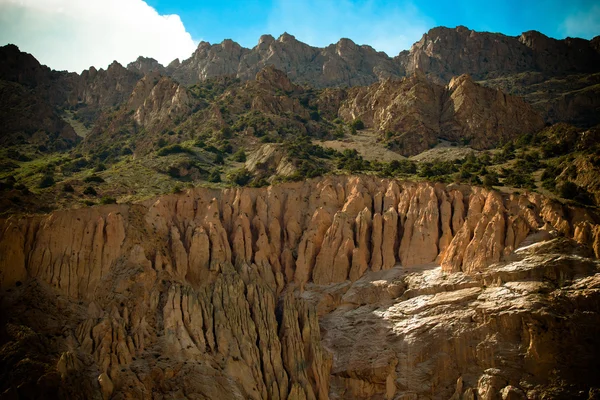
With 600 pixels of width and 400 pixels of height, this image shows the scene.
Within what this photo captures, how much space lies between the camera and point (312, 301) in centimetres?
4619

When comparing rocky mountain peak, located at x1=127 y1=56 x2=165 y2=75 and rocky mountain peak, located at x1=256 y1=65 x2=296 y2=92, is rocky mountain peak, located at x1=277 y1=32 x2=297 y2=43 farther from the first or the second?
rocky mountain peak, located at x1=256 y1=65 x2=296 y2=92

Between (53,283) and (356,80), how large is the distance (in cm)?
10926

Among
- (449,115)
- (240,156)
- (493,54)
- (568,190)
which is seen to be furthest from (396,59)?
(568,190)

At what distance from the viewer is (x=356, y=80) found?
14075cm

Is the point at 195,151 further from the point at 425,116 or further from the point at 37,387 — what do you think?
the point at 37,387

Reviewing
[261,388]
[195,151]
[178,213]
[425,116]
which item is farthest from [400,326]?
[425,116]

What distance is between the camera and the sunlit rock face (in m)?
36.7

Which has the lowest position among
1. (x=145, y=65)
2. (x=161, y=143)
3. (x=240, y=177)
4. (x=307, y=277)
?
(x=307, y=277)

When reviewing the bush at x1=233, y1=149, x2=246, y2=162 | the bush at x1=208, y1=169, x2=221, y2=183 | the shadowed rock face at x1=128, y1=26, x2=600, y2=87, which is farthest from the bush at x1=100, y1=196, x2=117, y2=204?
the shadowed rock face at x1=128, y1=26, x2=600, y2=87

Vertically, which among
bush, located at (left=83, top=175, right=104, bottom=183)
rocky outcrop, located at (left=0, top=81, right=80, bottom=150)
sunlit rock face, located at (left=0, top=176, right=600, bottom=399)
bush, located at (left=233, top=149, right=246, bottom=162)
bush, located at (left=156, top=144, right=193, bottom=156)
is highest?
rocky outcrop, located at (left=0, top=81, right=80, bottom=150)

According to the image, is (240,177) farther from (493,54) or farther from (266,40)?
(266,40)

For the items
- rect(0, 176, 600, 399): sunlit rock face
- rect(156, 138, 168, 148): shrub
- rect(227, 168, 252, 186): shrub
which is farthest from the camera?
rect(156, 138, 168, 148): shrub

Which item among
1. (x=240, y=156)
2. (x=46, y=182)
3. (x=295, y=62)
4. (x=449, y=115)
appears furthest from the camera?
(x=295, y=62)

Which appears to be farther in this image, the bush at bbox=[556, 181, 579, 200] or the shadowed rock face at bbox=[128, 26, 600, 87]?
the shadowed rock face at bbox=[128, 26, 600, 87]
